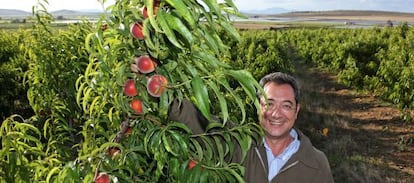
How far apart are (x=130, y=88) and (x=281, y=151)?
1.14m

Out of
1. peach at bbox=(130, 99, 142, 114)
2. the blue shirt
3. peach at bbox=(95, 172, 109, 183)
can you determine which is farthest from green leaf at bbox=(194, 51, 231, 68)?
the blue shirt

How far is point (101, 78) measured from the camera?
3.91 feet

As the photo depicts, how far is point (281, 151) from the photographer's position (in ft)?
6.63

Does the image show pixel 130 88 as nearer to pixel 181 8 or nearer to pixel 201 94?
pixel 201 94

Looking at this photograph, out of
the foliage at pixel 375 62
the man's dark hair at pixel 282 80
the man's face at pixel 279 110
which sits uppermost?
the man's dark hair at pixel 282 80

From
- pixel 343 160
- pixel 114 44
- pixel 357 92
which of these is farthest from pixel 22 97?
pixel 357 92

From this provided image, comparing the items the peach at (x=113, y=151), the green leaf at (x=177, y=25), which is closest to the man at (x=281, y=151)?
the peach at (x=113, y=151)

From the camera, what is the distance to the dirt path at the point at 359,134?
6.21 meters

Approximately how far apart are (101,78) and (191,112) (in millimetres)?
308

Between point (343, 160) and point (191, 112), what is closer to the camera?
point (191, 112)

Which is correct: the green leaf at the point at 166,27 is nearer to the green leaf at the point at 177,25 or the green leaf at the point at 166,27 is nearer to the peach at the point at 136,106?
the green leaf at the point at 177,25

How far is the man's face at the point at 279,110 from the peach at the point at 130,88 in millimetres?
974

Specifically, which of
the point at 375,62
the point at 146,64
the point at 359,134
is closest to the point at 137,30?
the point at 146,64

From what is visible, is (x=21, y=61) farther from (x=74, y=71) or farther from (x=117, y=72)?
(x=117, y=72)
